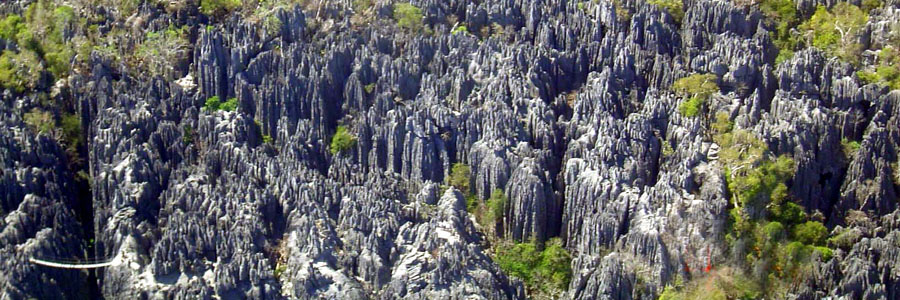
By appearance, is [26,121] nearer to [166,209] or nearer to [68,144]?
[68,144]

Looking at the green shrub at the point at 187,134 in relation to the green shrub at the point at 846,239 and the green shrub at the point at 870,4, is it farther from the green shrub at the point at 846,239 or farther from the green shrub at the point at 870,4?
the green shrub at the point at 870,4

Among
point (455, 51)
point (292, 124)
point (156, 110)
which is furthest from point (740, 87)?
point (156, 110)

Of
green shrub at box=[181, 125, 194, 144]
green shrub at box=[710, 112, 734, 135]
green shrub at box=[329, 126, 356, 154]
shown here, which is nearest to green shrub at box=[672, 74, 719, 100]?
green shrub at box=[710, 112, 734, 135]

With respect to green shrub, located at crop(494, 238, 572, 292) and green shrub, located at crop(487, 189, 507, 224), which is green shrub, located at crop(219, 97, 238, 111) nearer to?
green shrub, located at crop(487, 189, 507, 224)

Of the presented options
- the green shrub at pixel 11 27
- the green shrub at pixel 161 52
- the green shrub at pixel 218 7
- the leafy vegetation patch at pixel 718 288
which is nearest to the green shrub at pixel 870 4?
the leafy vegetation patch at pixel 718 288

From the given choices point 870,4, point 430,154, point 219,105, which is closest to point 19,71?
point 219,105

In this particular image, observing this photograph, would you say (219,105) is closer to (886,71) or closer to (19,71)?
(19,71)
